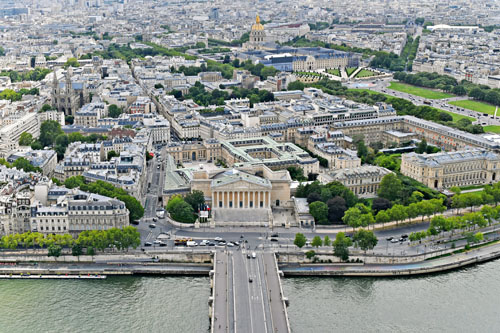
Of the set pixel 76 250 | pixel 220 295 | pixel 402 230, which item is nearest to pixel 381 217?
pixel 402 230

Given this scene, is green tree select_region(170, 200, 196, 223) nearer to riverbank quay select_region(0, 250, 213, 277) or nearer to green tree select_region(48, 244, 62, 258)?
riverbank quay select_region(0, 250, 213, 277)

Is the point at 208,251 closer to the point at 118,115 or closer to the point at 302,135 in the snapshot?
the point at 302,135

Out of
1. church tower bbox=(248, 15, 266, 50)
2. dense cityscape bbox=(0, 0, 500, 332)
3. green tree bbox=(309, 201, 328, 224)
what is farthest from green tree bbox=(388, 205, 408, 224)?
church tower bbox=(248, 15, 266, 50)

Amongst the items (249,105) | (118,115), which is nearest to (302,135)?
(249,105)

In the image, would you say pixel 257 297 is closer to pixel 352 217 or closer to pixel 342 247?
pixel 342 247

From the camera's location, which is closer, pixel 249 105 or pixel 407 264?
A: pixel 407 264

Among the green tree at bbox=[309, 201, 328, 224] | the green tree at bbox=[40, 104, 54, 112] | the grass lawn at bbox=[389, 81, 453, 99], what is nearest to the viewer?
the green tree at bbox=[309, 201, 328, 224]
